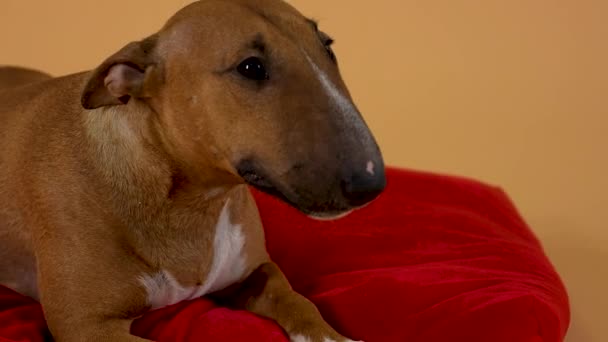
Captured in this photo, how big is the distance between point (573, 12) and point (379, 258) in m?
1.66

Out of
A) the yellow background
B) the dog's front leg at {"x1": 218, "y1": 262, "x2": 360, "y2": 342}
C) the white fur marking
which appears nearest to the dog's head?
the white fur marking

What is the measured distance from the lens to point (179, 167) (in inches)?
57.6

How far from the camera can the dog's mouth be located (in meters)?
1.26

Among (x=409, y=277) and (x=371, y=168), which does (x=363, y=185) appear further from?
(x=409, y=277)

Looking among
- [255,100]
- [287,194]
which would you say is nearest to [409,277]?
[287,194]

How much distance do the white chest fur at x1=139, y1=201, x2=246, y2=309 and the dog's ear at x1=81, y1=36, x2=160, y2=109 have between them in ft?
1.04

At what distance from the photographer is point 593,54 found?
2990 millimetres

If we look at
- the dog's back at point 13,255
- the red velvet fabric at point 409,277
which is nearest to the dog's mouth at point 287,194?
the red velvet fabric at point 409,277

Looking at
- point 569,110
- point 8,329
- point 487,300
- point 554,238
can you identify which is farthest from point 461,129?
point 8,329

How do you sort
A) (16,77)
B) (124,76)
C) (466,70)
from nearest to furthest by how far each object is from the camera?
(124,76)
(16,77)
(466,70)

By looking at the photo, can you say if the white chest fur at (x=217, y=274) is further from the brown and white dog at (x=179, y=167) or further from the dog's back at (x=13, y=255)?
the dog's back at (x=13, y=255)

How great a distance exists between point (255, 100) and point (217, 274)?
1.64ft

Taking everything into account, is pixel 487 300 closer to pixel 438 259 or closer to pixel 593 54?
pixel 438 259

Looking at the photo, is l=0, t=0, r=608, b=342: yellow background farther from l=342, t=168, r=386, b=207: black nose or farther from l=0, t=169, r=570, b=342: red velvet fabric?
l=342, t=168, r=386, b=207: black nose
